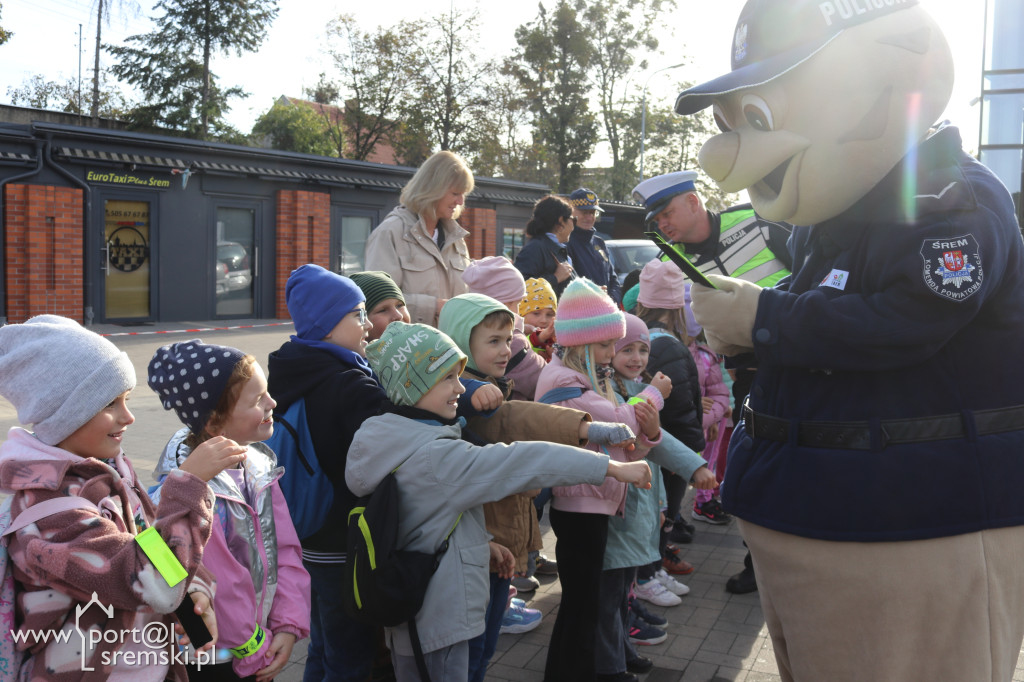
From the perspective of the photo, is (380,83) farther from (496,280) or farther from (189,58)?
(496,280)

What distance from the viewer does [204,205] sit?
57.4ft

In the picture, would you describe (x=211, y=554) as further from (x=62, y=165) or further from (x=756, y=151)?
(x=62, y=165)

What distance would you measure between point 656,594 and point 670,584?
189 millimetres

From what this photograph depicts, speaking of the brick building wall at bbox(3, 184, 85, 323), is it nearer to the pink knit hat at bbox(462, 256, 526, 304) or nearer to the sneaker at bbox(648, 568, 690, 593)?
the pink knit hat at bbox(462, 256, 526, 304)

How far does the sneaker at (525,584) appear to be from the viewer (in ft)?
15.2

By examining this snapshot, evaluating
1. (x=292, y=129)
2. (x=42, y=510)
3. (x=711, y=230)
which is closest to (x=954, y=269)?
(x=42, y=510)

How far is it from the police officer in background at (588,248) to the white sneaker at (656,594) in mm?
2828

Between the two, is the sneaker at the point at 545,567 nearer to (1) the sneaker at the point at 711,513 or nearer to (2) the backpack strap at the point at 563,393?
(1) the sneaker at the point at 711,513

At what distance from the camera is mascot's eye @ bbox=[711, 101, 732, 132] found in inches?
87.7

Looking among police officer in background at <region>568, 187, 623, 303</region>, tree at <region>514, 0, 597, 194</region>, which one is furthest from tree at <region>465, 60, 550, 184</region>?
police officer in background at <region>568, 187, 623, 303</region>

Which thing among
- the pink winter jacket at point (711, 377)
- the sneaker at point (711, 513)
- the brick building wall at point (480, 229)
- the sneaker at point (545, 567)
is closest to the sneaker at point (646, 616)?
the sneaker at point (545, 567)

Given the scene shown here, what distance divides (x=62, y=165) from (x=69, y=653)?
15.3m

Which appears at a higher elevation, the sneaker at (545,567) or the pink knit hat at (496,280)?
the pink knit hat at (496,280)

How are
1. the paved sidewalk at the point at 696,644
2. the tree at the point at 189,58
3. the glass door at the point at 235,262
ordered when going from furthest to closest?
the tree at the point at 189,58, the glass door at the point at 235,262, the paved sidewalk at the point at 696,644
